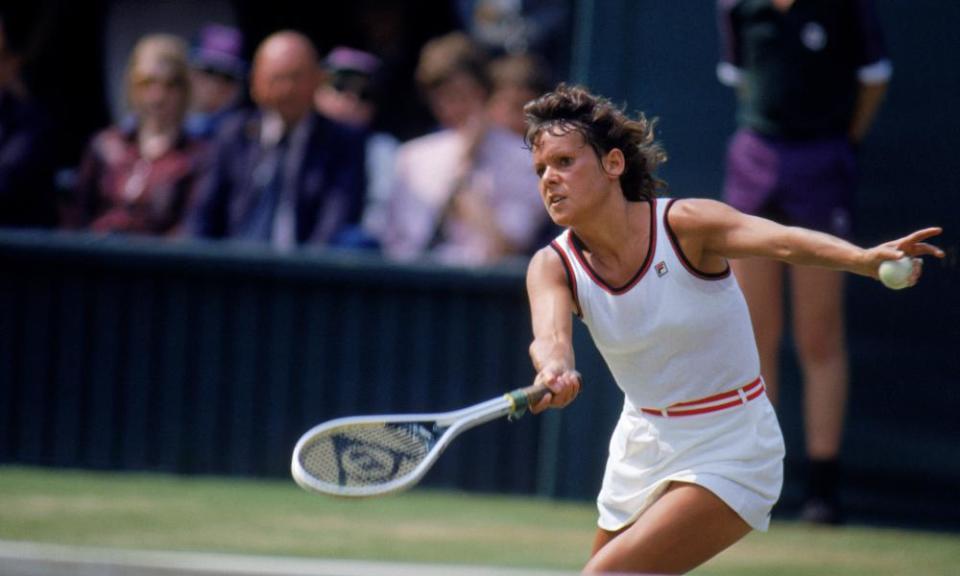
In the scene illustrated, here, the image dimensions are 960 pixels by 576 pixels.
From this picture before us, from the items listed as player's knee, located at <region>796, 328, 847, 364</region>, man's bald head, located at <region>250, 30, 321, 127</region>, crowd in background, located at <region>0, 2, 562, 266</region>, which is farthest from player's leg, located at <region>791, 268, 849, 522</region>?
man's bald head, located at <region>250, 30, 321, 127</region>

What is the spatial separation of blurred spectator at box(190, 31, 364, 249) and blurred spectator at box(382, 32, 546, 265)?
259 millimetres

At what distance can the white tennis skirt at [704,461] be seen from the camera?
170 inches

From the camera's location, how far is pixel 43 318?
25.3 ft

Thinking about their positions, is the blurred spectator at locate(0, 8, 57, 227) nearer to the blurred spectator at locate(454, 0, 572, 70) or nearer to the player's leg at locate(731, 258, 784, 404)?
the blurred spectator at locate(454, 0, 572, 70)

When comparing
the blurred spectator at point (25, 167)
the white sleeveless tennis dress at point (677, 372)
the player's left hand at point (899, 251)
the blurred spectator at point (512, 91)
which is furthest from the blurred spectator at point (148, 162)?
the player's left hand at point (899, 251)

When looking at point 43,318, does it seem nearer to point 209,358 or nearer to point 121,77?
point 209,358

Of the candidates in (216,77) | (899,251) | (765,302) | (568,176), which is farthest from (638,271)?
(216,77)

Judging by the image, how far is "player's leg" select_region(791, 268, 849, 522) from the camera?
646cm

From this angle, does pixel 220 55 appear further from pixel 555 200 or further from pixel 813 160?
pixel 555 200

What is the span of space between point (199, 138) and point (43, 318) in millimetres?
1116

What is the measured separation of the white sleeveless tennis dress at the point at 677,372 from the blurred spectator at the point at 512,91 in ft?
11.2

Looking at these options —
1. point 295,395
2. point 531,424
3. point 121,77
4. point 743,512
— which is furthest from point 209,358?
point 743,512

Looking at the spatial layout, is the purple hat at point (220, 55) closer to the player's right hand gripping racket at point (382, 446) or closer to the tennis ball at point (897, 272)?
the player's right hand gripping racket at point (382, 446)

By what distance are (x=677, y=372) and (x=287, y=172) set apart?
355 cm
